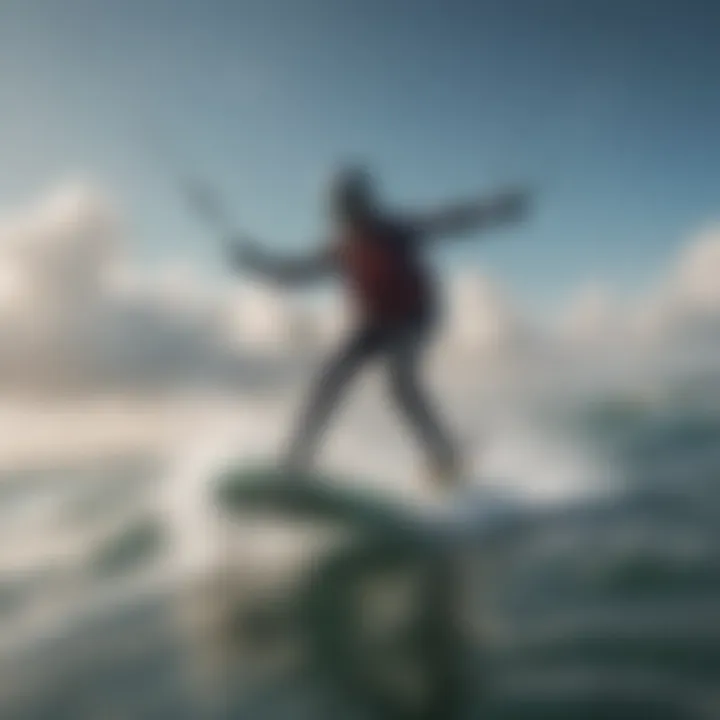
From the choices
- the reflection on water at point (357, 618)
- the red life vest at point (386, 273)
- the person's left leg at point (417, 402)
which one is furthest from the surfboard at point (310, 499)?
the red life vest at point (386, 273)

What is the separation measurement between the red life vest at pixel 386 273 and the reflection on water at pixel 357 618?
1.73 meters

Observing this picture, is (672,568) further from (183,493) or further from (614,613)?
(183,493)

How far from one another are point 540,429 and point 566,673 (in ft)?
16.9

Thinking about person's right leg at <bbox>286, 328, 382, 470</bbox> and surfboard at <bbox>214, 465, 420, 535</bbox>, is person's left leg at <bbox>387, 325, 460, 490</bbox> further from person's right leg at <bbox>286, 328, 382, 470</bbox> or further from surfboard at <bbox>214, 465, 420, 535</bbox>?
surfboard at <bbox>214, 465, 420, 535</bbox>

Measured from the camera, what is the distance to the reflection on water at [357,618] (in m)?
3.81

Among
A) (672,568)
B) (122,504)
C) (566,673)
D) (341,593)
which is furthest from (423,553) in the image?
(122,504)

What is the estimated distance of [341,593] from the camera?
16.0 ft

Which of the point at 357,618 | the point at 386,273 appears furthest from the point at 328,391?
the point at 357,618

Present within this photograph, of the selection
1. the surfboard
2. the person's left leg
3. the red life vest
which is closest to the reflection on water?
the surfboard

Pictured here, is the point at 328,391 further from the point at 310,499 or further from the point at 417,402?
the point at 310,499

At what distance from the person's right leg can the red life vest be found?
188 mm

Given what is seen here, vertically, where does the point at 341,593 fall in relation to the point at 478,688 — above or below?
above

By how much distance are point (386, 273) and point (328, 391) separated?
0.96 m

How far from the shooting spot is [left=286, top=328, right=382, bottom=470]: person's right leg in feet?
23.0
